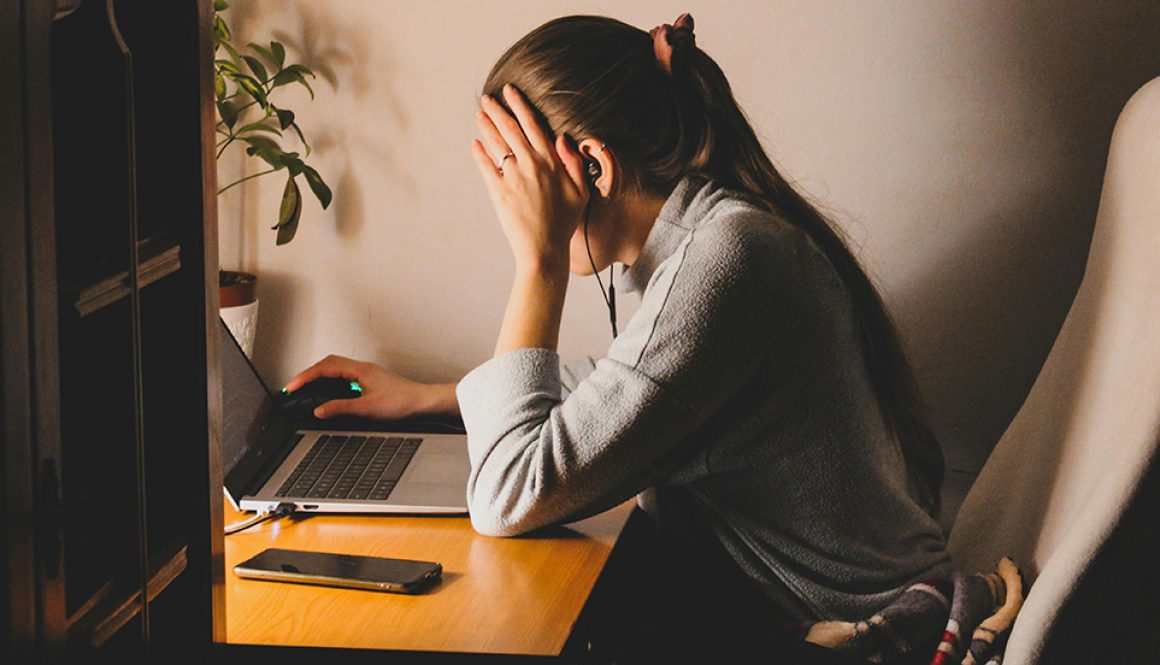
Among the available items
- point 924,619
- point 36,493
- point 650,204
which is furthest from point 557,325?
point 36,493

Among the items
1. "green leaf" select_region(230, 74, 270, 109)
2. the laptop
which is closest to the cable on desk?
the laptop

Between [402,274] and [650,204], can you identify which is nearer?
[650,204]

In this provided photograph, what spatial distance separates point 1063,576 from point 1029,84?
83cm

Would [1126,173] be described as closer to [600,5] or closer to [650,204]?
[650,204]

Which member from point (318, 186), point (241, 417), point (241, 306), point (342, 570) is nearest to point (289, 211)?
point (318, 186)

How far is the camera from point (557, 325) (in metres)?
1.34

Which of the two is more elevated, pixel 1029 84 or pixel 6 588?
pixel 1029 84

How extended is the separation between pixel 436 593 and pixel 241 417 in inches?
17.2

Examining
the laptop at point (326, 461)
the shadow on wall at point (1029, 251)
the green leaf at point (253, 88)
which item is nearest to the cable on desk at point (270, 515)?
the laptop at point (326, 461)

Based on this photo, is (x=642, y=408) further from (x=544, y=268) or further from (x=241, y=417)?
(x=241, y=417)

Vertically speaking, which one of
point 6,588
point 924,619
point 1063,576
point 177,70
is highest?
point 177,70

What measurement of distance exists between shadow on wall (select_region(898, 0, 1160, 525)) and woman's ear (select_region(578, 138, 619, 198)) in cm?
61

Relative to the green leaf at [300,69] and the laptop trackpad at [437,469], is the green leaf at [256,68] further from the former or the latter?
the laptop trackpad at [437,469]

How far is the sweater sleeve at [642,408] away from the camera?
3.87 feet
